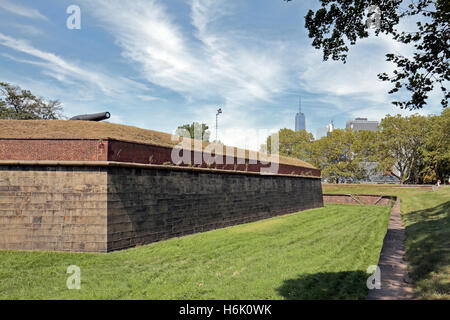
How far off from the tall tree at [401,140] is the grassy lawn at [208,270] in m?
37.3

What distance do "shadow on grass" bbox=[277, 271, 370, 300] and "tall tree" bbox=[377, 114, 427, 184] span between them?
1660 inches

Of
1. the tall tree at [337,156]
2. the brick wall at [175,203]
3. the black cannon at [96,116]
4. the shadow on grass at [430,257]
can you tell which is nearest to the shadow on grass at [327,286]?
the shadow on grass at [430,257]

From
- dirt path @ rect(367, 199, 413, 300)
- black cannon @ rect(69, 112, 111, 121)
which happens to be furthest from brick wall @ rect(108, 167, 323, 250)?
dirt path @ rect(367, 199, 413, 300)

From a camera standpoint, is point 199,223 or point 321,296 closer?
point 321,296

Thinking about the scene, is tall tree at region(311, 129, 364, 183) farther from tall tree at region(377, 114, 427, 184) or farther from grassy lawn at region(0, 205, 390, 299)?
grassy lawn at region(0, 205, 390, 299)

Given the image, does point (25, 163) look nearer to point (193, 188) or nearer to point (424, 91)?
point (193, 188)

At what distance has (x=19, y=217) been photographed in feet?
32.0

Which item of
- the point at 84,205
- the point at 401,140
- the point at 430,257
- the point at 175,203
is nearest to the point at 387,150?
the point at 401,140

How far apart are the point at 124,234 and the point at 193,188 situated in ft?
13.6

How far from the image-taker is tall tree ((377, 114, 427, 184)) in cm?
4219

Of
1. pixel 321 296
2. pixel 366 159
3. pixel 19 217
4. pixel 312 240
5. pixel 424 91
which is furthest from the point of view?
pixel 366 159

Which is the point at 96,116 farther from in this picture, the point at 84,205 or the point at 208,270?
the point at 208,270

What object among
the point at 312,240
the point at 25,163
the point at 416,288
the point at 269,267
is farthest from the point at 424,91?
the point at 25,163

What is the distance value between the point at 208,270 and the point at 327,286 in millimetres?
2845
